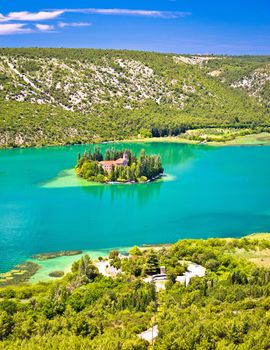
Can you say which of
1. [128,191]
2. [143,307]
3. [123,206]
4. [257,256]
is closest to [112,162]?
[128,191]

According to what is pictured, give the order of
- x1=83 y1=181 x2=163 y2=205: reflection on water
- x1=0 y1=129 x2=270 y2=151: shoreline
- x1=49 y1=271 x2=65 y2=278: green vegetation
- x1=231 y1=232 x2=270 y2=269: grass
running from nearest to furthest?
x1=49 y1=271 x2=65 y2=278: green vegetation < x1=231 y1=232 x2=270 y2=269: grass < x1=83 y1=181 x2=163 y2=205: reflection on water < x1=0 y1=129 x2=270 y2=151: shoreline

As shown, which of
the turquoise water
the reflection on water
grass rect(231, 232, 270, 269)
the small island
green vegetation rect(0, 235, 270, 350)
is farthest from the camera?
the small island

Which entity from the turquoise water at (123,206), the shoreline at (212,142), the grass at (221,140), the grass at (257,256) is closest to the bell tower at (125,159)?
the turquoise water at (123,206)

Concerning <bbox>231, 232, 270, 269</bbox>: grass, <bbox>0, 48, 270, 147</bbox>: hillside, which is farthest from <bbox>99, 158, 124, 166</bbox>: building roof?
<bbox>231, 232, 270, 269</bbox>: grass

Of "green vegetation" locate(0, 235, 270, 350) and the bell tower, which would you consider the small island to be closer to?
the bell tower

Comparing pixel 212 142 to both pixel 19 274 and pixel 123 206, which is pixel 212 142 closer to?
pixel 123 206

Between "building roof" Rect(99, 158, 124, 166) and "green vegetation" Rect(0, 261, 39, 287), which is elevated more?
"building roof" Rect(99, 158, 124, 166)

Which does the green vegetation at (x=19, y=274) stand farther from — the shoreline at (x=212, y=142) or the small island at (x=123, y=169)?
the shoreline at (x=212, y=142)
